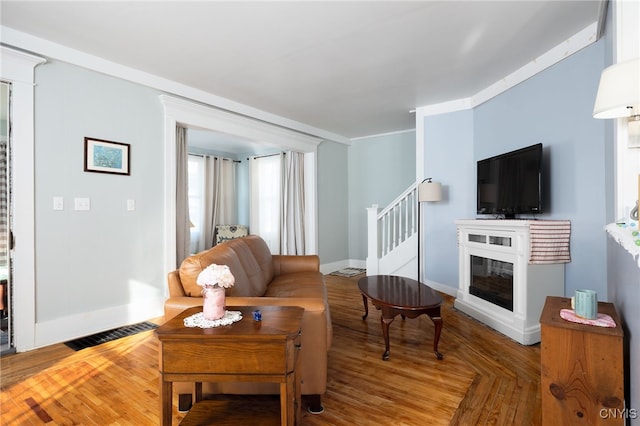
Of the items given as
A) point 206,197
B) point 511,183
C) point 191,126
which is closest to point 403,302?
point 511,183

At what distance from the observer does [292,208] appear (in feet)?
17.7

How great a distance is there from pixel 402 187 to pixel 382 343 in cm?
347

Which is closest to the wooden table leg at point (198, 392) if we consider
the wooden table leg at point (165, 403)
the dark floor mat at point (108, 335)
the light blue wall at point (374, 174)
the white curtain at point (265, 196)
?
the wooden table leg at point (165, 403)

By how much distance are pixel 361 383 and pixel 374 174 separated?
14.3ft

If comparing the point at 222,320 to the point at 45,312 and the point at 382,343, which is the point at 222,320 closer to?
the point at 382,343

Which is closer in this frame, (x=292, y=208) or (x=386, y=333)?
(x=386, y=333)

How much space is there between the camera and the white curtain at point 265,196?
6219 mm

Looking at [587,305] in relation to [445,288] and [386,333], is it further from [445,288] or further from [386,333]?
[445,288]

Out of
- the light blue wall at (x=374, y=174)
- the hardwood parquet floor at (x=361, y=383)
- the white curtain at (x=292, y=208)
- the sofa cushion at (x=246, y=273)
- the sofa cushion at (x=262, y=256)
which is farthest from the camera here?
the light blue wall at (x=374, y=174)

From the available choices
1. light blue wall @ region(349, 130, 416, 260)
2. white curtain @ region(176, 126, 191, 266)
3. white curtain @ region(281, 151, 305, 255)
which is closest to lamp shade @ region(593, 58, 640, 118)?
white curtain @ region(176, 126, 191, 266)

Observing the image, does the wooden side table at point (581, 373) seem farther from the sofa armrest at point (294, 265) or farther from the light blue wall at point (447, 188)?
the light blue wall at point (447, 188)

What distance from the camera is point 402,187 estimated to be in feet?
18.4

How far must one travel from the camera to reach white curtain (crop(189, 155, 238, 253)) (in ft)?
20.1

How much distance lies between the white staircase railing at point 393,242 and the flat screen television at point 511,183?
1045 mm
